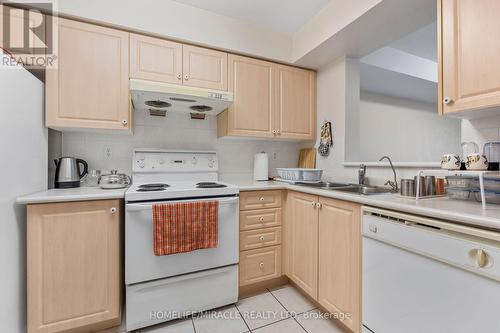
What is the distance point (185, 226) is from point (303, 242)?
2.93 feet

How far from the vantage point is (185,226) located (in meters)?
1.49

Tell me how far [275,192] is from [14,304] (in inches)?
68.7

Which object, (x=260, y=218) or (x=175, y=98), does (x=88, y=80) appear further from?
(x=260, y=218)

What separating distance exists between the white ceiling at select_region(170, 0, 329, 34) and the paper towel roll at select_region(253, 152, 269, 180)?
1277 mm

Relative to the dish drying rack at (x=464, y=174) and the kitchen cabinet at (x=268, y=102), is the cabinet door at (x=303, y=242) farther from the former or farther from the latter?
the kitchen cabinet at (x=268, y=102)

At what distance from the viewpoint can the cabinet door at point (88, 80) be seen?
1.56m

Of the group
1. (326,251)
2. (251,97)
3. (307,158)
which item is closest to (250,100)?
(251,97)

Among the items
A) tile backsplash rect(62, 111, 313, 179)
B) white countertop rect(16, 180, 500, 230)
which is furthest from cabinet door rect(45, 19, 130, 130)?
white countertop rect(16, 180, 500, 230)

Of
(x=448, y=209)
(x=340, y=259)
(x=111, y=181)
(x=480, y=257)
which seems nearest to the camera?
(x=480, y=257)

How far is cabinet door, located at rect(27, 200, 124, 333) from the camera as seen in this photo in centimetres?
126

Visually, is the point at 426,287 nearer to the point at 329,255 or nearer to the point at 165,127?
the point at 329,255

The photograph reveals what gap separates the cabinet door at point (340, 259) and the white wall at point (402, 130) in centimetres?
202

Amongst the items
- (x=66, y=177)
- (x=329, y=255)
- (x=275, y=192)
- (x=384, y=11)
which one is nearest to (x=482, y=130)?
(x=384, y=11)

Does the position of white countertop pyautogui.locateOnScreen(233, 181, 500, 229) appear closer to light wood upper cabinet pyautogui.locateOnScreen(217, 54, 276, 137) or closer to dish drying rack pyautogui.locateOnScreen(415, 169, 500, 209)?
dish drying rack pyautogui.locateOnScreen(415, 169, 500, 209)
